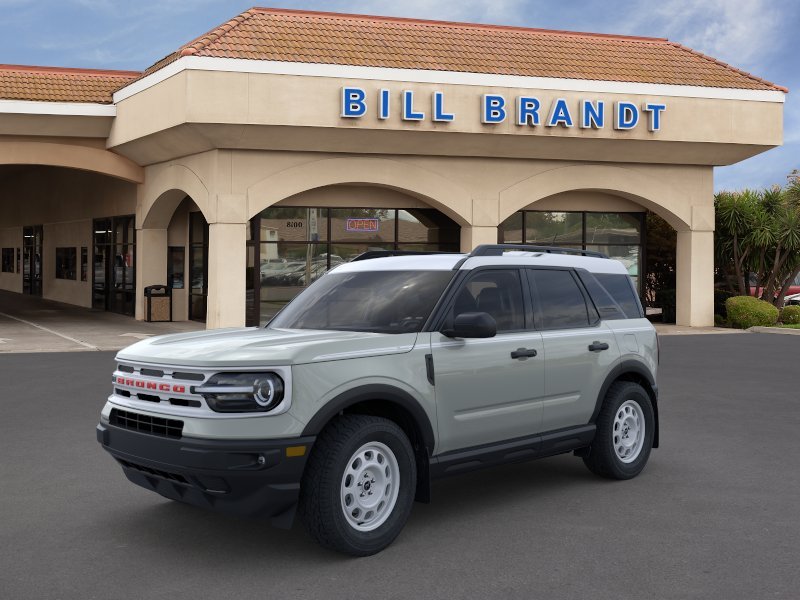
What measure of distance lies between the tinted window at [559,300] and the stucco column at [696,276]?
21.1 metres

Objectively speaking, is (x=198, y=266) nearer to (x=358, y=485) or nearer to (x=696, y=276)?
(x=696, y=276)

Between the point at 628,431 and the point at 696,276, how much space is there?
68.6 ft

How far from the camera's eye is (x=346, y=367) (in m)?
5.67

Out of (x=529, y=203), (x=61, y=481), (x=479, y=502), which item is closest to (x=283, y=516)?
(x=479, y=502)

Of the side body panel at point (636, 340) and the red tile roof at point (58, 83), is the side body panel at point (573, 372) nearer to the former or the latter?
the side body panel at point (636, 340)

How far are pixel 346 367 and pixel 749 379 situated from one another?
36.4ft

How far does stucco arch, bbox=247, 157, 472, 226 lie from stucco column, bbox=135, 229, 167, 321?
5953 millimetres

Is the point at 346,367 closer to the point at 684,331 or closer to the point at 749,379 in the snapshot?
the point at 749,379

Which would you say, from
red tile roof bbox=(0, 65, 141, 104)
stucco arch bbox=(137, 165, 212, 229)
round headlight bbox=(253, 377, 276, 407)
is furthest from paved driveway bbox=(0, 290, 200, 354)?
round headlight bbox=(253, 377, 276, 407)

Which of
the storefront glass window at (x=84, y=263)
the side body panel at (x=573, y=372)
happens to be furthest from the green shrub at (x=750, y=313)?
the storefront glass window at (x=84, y=263)

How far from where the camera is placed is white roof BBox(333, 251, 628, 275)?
22.4 feet

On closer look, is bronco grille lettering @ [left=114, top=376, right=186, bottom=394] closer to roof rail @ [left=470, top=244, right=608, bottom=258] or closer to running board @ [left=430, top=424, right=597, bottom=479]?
running board @ [left=430, top=424, right=597, bottom=479]

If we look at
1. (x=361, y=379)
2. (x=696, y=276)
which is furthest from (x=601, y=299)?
(x=696, y=276)

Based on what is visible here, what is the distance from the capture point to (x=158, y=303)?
1089 inches
